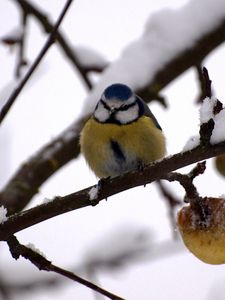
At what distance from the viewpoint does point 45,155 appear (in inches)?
108

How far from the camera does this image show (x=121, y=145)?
240cm

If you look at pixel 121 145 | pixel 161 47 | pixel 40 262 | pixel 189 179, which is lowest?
pixel 40 262

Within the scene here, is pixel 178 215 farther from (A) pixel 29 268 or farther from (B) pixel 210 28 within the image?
(A) pixel 29 268

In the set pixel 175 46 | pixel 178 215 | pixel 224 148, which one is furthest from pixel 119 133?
pixel 224 148

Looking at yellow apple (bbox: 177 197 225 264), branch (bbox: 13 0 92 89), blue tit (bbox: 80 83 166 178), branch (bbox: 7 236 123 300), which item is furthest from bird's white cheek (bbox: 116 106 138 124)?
branch (bbox: 7 236 123 300)

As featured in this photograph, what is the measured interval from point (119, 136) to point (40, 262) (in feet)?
3.78

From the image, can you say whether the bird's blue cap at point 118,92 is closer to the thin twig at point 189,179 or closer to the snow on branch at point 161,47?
the snow on branch at point 161,47

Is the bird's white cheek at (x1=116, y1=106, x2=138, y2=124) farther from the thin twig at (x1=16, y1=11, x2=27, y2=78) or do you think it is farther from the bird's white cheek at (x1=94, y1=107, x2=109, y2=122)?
the thin twig at (x1=16, y1=11, x2=27, y2=78)

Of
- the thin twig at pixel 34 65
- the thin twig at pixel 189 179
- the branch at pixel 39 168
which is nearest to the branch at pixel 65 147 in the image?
the branch at pixel 39 168

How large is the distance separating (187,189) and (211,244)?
5.7 inches

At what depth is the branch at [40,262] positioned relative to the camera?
120 cm

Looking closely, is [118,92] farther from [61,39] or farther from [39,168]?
[61,39]

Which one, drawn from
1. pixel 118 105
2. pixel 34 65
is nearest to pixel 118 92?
pixel 118 105

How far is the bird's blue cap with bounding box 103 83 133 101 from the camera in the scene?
2494 mm
